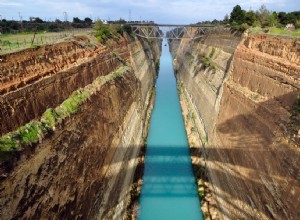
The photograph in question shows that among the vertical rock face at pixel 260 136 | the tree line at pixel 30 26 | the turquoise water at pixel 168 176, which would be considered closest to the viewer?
the vertical rock face at pixel 260 136

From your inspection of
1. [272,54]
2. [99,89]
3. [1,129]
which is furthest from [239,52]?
[1,129]

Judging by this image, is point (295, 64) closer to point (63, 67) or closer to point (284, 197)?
point (284, 197)

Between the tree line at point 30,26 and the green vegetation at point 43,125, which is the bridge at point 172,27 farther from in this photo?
the green vegetation at point 43,125

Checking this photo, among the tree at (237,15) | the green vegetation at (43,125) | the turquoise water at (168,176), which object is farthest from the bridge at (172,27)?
the green vegetation at (43,125)

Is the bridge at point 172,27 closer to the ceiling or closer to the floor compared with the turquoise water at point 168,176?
closer to the ceiling

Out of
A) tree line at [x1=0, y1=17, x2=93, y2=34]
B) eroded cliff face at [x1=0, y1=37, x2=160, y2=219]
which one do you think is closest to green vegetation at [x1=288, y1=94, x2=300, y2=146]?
eroded cliff face at [x1=0, y1=37, x2=160, y2=219]

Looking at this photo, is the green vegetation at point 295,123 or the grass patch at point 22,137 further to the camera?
the green vegetation at point 295,123

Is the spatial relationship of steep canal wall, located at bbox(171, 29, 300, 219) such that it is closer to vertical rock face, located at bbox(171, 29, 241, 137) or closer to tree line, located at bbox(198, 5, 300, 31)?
vertical rock face, located at bbox(171, 29, 241, 137)
